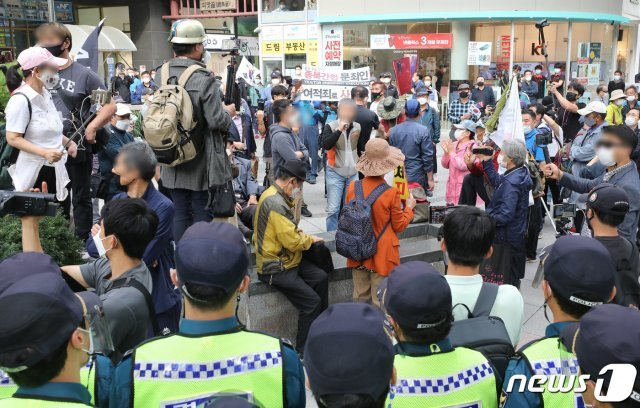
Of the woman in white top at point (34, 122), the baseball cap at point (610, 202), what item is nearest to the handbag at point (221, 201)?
the woman in white top at point (34, 122)

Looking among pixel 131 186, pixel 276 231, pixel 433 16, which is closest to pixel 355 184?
pixel 276 231

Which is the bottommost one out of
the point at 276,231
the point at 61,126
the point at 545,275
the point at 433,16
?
the point at 276,231

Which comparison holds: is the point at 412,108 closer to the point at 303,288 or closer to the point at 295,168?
the point at 295,168

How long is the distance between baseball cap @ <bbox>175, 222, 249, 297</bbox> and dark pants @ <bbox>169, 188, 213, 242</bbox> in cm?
Result: 273

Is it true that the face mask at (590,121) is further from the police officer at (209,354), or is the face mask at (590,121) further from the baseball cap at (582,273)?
the police officer at (209,354)

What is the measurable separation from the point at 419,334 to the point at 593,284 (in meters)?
0.83

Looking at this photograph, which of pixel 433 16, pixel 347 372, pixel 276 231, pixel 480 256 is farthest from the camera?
pixel 433 16

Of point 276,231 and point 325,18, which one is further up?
point 325,18

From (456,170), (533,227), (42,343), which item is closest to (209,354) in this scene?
(42,343)

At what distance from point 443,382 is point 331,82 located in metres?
8.56

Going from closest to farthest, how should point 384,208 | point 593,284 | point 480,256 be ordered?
point 593,284 < point 480,256 < point 384,208

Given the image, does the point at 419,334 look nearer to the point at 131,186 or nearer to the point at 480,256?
the point at 480,256

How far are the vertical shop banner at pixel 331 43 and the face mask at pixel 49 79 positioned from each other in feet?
65.7

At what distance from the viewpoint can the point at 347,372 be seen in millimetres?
1801
